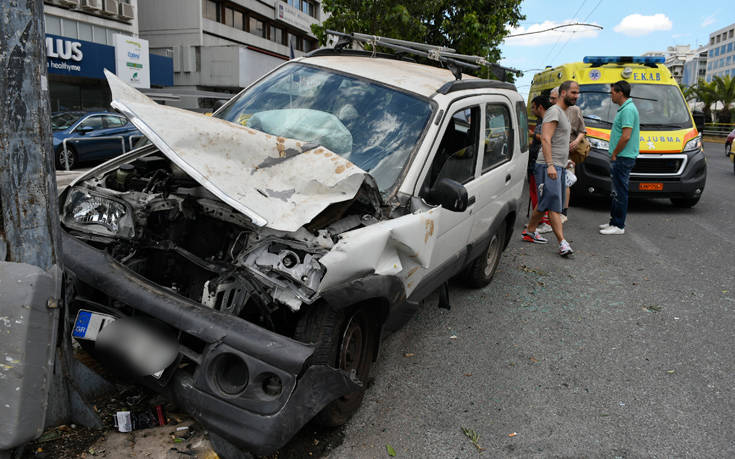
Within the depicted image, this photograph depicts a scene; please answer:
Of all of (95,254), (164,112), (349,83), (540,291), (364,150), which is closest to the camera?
(95,254)

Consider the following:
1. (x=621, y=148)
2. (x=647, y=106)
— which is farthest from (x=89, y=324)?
(x=647, y=106)

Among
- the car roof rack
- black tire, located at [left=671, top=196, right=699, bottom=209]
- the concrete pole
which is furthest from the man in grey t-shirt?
the concrete pole

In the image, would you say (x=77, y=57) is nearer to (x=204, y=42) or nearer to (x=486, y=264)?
(x=204, y=42)

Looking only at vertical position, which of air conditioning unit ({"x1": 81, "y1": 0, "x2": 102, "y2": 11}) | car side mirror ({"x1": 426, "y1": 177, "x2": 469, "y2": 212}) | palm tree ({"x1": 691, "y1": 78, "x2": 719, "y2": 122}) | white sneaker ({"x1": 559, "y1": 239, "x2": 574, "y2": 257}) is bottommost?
white sneaker ({"x1": 559, "y1": 239, "x2": 574, "y2": 257})

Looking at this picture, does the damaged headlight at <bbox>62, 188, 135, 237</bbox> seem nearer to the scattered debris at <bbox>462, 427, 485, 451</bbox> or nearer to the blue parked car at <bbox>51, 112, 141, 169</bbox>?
the scattered debris at <bbox>462, 427, 485, 451</bbox>

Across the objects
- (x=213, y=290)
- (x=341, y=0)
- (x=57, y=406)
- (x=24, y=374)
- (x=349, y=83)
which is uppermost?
(x=341, y=0)

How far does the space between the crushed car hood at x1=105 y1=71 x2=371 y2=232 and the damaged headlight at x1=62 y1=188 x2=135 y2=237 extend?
512 mm

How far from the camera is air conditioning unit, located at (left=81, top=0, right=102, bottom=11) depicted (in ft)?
83.2

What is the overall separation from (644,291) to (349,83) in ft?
12.4

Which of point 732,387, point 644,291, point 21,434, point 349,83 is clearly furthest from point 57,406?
point 644,291

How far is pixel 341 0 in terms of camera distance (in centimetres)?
1341

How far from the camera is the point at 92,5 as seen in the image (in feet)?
84.1

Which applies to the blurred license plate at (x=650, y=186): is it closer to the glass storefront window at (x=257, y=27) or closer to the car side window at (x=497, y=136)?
the car side window at (x=497, y=136)

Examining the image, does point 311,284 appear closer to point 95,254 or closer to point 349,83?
point 95,254
